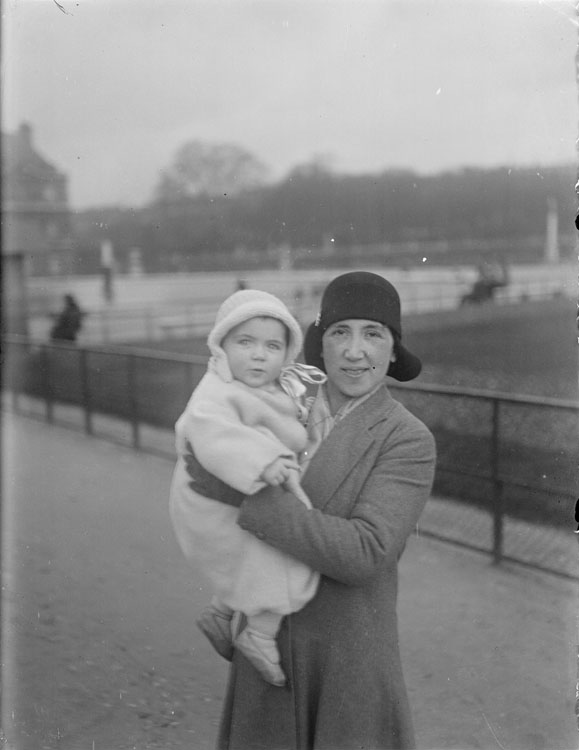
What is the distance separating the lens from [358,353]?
2082 mm

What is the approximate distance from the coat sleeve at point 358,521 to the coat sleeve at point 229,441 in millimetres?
82

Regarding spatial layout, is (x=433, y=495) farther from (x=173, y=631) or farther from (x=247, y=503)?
(x=247, y=503)

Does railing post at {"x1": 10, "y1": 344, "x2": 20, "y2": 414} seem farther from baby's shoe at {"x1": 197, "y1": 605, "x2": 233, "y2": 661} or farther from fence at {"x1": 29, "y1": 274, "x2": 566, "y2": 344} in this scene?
baby's shoe at {"x1": 197, "y1": 605, "x2": 233, "y2": 661}

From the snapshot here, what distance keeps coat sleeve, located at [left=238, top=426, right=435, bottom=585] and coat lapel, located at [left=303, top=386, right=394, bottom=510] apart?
0.12ft

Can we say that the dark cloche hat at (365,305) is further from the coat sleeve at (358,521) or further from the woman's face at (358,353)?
the coat sleeve at (358,521)

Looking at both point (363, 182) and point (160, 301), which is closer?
point (363, 182)

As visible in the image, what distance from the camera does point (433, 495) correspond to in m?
5.32

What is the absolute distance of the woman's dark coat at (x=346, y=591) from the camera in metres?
1.95

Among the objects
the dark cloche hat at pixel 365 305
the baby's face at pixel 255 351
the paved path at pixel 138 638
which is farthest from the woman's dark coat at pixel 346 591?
the paved path at pixel 138 638

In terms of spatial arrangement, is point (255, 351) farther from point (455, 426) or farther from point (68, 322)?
point (455, 426)

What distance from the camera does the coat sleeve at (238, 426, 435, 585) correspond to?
1.93 meters

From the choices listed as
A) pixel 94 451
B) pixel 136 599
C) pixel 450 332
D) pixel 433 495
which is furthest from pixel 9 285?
pixel 450 332

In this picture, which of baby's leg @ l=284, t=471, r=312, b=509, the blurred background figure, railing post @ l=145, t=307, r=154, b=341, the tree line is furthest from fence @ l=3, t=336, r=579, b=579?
the blurred background figure

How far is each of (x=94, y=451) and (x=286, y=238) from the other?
5.10 feet
